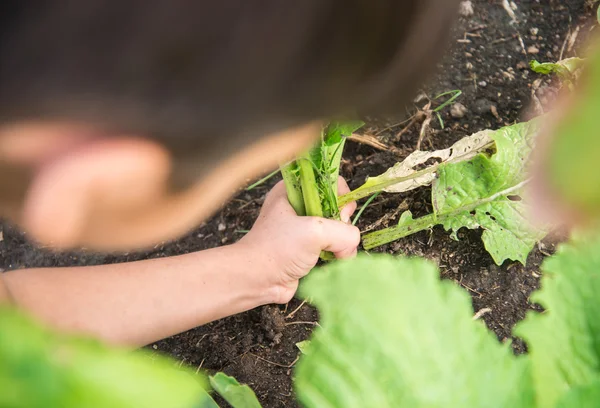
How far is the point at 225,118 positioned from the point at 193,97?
0.05 meters

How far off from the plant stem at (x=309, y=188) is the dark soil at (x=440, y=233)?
0.71ft

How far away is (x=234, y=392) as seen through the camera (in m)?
0.80

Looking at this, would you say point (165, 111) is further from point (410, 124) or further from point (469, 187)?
point (410, 124)

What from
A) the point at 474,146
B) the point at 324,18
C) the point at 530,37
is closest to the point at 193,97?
the point at 324,18

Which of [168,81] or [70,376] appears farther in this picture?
[168,81]

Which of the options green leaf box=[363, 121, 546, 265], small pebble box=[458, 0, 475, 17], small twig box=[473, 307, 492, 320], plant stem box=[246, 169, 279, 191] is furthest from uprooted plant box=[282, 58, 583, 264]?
small pebble box=[458, 0, 475, 17]

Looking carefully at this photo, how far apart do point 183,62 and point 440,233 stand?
0.84 m

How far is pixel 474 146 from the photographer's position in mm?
1274

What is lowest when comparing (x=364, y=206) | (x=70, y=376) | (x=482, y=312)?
(x=482, y=312)

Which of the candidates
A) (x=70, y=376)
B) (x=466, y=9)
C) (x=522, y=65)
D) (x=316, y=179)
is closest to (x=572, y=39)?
(x=522, y=65)

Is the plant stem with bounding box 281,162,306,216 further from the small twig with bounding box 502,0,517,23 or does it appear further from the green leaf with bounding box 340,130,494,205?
the small twig with bounding box 502,0,517,23

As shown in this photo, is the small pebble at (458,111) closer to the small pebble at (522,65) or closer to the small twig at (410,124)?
the small twig at (410,124)

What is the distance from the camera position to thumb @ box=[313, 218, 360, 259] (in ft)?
3.83

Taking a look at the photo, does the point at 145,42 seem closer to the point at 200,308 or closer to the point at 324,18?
the point at 324,18
